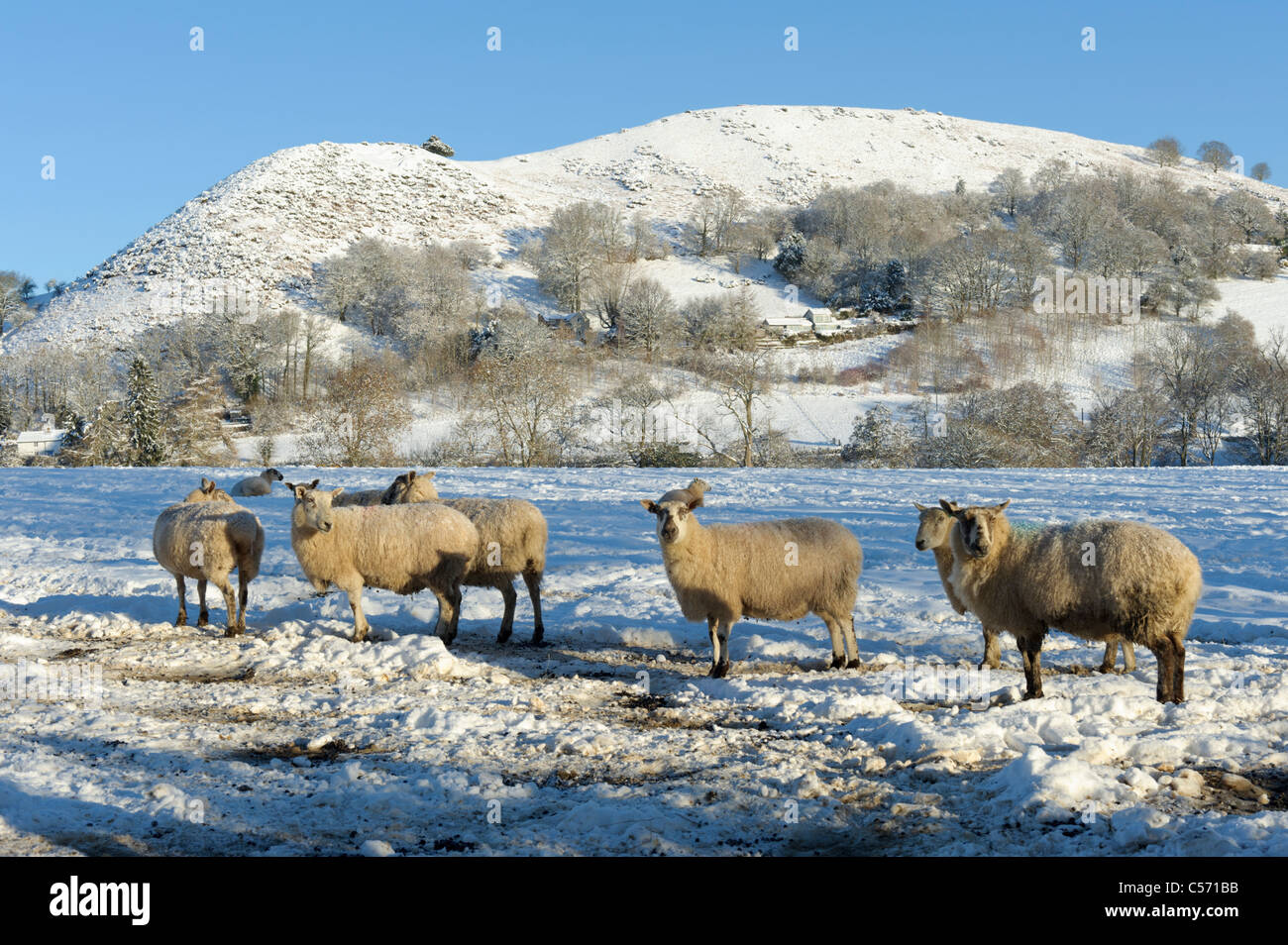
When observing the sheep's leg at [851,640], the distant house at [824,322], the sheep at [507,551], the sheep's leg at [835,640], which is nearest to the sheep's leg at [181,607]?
the sheep at [507,551]

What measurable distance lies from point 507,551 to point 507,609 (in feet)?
2.69

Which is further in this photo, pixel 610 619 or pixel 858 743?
pixel 610 619

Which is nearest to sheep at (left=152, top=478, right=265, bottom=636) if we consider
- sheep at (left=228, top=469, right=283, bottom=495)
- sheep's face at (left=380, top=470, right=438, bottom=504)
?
sheep's face at (left=380, top=470, right=438, bottom=504)

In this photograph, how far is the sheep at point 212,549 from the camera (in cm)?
1234

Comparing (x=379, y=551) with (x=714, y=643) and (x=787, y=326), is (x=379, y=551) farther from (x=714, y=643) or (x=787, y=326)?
(x=787, y=326)

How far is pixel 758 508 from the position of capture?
2494 cm

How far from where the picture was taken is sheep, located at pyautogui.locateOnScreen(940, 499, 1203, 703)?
855 cm

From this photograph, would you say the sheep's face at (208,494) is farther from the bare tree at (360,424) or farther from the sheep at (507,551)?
the bare tree at (360,424)

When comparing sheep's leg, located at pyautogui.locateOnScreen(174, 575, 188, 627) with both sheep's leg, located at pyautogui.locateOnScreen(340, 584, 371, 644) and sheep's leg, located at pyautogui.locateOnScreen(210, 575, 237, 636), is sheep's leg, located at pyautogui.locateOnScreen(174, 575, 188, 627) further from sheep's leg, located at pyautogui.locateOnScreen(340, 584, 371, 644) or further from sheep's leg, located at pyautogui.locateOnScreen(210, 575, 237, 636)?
sheep's leg, located at pyautogui.locateOnScreen(340, 584, 371, 644)

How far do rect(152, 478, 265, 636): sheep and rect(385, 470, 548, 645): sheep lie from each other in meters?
2.93

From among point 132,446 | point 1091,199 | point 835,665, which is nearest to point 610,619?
point 835,665

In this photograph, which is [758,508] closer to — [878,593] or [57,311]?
[878,593]

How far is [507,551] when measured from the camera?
12.8 metres

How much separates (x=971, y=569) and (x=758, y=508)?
50.8 ft
